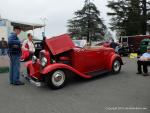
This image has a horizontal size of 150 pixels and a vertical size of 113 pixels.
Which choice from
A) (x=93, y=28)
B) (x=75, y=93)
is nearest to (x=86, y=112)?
(x=75, y=93)

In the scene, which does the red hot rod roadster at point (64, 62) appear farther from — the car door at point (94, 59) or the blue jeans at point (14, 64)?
the blue jeans at point (14, 64)

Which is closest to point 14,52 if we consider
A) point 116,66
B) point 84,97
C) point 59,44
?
point 59,44

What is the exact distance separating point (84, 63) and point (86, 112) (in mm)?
3660

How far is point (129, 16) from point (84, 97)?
43.3 m

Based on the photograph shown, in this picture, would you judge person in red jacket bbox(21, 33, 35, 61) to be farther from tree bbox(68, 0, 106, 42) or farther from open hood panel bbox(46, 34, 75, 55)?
tree bbox(68, 0, 106, 42)

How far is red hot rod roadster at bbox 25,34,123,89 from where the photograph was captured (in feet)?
31.7

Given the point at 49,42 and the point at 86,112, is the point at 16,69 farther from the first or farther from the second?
the point at 86,112

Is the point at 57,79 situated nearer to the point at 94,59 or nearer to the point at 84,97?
the point at 84,97

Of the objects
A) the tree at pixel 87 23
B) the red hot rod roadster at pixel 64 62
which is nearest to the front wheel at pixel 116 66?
the red hot rod roadster at pixel 64 62

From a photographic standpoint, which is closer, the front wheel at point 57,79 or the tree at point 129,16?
the front wheel at point 57,79

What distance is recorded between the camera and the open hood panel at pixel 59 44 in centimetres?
1012

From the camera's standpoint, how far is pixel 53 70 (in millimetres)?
9539

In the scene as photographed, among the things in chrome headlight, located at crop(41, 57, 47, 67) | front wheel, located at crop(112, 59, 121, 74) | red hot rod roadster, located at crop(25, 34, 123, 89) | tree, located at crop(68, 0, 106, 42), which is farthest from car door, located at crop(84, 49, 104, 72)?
tree, located at crop(68, 0, 106, 42)

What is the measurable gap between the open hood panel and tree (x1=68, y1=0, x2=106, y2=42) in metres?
44.9
